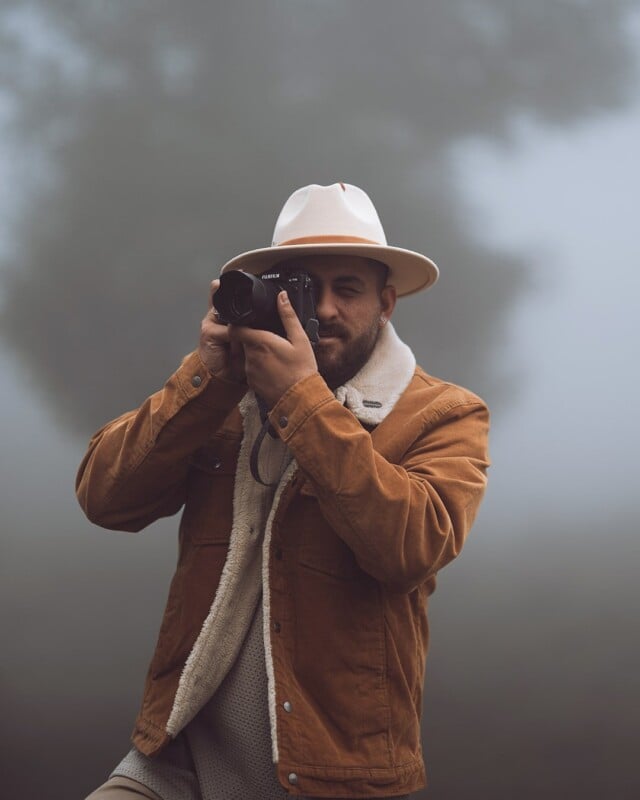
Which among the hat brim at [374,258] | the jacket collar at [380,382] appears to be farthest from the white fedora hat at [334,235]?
the jacket collar at [380,382]

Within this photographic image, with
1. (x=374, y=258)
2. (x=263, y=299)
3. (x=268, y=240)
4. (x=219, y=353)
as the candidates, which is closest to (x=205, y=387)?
(x=219, y=353)

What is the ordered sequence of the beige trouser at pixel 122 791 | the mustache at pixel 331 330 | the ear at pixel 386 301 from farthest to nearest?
the ear at pixel 386 301 → the mustache at pixel 331 330 → the beige trouser at pixel 122 791

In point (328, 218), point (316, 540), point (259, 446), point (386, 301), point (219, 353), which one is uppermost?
point (328, 218)

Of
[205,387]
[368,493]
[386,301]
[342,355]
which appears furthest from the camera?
[386,301]

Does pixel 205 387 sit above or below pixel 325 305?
below

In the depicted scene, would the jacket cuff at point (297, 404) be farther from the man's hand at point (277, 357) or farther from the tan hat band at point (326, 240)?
the tan hat band at point (326, 240)

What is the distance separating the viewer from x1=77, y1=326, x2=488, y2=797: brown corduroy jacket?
1.36 m

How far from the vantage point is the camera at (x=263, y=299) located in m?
1.38

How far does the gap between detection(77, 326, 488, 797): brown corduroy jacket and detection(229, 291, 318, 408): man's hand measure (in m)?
0.02

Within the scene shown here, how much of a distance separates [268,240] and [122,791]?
4.78 feet

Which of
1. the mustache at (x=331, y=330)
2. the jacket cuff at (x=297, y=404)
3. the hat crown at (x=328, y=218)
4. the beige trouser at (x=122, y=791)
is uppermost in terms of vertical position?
the hat crown at (x=328, y=218)

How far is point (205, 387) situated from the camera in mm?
1470

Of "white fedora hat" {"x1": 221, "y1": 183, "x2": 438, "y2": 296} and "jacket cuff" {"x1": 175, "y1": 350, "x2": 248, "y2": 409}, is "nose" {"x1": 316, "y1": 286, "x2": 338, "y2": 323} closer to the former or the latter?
"white fedora hat" {"x1": 221, "y1": 183, "x2": 438, "y2": 296}

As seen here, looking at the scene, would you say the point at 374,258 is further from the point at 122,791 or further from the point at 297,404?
the point at 122,791
